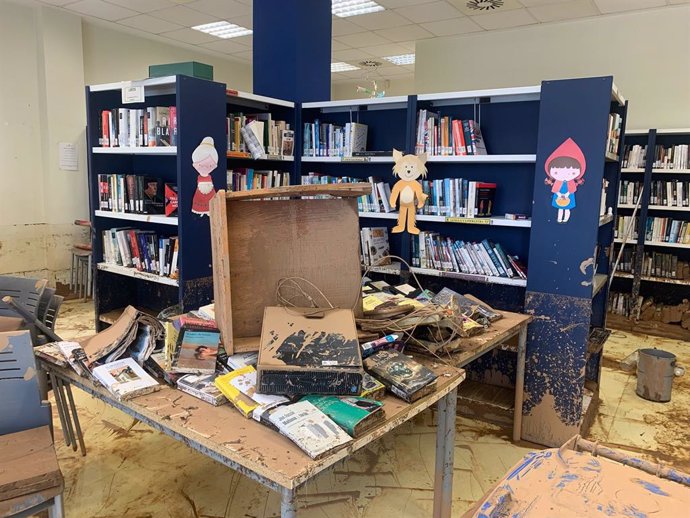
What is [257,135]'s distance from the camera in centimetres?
360

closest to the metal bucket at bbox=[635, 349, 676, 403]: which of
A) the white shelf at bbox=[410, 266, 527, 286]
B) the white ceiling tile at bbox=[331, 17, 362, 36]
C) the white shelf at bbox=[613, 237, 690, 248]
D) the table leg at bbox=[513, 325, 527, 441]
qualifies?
the table leg at bbox=[513, 325, 527, 441]

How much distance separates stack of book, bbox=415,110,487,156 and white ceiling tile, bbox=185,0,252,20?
3538 millimetres

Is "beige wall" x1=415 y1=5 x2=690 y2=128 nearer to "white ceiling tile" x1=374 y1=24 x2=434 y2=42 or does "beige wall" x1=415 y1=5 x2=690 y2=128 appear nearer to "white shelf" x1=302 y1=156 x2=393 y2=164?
"white ceiling tile" x1=374 y1=24 x2=434 y2=42

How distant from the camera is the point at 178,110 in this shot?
295cm

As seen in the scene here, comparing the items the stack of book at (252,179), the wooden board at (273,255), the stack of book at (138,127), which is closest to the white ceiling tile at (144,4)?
the stack of book at (138,127)

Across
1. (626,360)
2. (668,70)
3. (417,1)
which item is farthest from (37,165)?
(668,70)

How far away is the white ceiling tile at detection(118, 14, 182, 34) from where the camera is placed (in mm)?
6383

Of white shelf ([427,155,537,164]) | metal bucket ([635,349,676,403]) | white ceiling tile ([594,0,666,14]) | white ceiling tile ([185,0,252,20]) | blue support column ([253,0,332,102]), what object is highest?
white ceiling tile ([185,0,252,20])

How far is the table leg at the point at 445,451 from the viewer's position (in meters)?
1.89

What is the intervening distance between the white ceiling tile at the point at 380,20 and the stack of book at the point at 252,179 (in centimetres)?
315

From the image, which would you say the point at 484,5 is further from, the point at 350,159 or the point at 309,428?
the point at 309,428

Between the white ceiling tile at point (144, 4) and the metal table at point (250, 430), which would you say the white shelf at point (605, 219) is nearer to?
the metal table at point (250, 430)

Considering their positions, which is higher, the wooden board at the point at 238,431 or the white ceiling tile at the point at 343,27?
the white ceiling tile at the point at 343,27

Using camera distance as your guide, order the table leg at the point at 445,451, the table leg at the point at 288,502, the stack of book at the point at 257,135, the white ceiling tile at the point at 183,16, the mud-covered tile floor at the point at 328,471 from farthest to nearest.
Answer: the white ceiling tile at the point at 183,16 < the stack of book at the point at 257,135 < the mud-covered tile floor at the point at 328,471 < the table leg at the point at 445,451 < the table leg at the point at 288,502
